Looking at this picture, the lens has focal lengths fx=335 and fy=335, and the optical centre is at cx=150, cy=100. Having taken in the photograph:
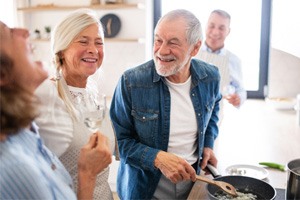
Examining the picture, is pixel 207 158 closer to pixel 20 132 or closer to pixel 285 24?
pixel 20 132

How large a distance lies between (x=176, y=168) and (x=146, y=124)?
9.8 inches

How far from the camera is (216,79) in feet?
5.23

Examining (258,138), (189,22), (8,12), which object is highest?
(8,12)

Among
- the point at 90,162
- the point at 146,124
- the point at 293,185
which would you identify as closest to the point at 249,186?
the point at 293,185

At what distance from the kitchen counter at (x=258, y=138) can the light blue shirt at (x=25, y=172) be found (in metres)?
0.71

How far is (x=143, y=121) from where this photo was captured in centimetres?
137

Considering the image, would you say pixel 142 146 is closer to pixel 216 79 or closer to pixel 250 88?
pixel 216 79

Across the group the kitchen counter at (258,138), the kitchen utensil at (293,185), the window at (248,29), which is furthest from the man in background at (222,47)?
the kitchen utensil at (293,185)

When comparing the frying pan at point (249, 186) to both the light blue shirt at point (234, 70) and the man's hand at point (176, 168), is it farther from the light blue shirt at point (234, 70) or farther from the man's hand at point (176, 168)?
the light blue shirt at point (234, 70)

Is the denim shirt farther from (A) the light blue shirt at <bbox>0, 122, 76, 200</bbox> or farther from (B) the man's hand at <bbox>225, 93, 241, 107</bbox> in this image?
(B) the man's hand at <bbox>225, 93, 241, 107</bbox>

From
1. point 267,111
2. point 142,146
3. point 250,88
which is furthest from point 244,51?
point 142,146

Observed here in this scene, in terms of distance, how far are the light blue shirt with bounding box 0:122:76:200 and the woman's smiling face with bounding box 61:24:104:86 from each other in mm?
509

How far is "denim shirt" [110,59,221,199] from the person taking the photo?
4.49ft

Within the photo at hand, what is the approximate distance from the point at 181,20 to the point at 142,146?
54cm
